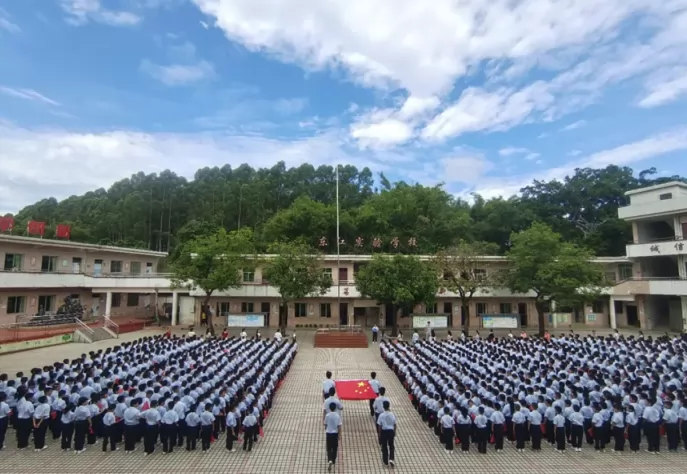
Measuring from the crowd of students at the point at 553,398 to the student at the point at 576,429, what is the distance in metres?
0.02

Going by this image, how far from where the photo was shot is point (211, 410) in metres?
9.48

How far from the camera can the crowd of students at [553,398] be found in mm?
9234

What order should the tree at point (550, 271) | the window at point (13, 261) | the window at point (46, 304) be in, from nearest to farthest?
1. the window at point (13, 261)
2. the tree at point (550, 271)
3. the window at point (46, 304)

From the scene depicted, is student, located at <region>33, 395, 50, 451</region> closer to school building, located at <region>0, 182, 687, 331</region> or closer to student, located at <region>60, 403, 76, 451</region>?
student, located at <region>60, 403, 76, 451</region>

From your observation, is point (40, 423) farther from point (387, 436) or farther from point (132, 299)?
point (132, 299)

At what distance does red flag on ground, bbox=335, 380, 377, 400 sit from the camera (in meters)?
10.3

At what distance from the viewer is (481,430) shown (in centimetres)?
909

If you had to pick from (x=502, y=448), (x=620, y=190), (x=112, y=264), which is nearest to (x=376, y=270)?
(x=502, y=448)

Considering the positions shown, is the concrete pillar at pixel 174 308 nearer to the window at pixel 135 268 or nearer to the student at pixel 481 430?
the window at pixel 135 268

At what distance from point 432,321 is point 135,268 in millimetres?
23455

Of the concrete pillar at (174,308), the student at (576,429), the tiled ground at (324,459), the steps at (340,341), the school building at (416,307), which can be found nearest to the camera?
the tiled ground at (324,459)

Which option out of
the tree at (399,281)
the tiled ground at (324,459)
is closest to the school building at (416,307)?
the tree at (399,281)

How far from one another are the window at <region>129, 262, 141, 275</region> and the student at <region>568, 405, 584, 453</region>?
1265 inches

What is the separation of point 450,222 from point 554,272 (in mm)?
13903
